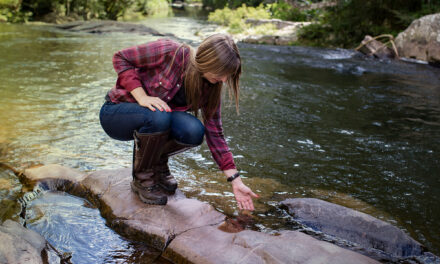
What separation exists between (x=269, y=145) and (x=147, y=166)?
7.14ft

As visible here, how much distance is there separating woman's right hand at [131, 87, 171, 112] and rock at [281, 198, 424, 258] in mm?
1211

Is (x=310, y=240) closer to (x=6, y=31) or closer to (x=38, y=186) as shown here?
(x=38, y=186)

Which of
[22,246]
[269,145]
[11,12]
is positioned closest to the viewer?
[22,246]

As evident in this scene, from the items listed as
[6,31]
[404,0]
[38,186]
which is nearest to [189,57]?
[38,186]

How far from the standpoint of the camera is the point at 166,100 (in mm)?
2525

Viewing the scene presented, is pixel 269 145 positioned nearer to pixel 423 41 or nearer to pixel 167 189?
pixel 167 189

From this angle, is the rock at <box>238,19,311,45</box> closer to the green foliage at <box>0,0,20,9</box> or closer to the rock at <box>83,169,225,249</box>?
the green foliage at <box>0,0,20,9</box>

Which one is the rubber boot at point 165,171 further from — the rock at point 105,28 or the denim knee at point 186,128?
the rock at point 105,28

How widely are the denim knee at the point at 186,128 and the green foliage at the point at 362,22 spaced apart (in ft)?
43.2

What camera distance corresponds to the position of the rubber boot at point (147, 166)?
245cm

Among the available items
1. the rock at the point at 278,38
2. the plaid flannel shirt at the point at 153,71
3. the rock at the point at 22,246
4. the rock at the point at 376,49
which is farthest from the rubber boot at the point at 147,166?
the rock at the point at 278,38

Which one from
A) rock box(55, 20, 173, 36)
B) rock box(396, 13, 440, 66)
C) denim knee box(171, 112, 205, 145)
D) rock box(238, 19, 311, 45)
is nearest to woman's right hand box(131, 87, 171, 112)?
denim knee box(171, 112, 205, 145)

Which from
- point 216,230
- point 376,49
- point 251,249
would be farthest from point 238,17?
point 251,249

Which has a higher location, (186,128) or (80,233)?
(186,128)
